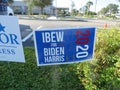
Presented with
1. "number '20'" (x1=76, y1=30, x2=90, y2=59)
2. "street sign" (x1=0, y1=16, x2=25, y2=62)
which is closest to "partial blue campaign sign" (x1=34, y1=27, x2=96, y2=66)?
"number '20'" (x1=76, y1=30, x2=90, y2=59)

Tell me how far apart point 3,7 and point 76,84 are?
6.73m

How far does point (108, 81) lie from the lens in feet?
12.6

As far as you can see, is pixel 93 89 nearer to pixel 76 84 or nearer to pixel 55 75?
pixel 76 84

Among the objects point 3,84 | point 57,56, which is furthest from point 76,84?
point 3,84

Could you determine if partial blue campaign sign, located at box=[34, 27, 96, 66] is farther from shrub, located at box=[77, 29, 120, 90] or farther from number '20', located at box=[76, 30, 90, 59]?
shrub, located at box=[77, 29, 120, 90]

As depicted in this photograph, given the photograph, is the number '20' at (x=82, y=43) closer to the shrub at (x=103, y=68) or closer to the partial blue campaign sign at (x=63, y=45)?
the partial blue campaign sign at (x=63, y=45)

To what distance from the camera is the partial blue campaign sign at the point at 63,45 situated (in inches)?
130

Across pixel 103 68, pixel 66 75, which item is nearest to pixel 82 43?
pixel 66 75

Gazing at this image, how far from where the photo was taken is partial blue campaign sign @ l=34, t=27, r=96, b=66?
330cm

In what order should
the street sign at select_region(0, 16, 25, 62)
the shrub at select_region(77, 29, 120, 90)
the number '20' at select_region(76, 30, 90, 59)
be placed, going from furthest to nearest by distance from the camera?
the shrub at select_region(77, 29, 120, 90) < the street sign at select_region(0, 16, 25, 62) < the number '20' at select_region(76, 30, 90, 59)

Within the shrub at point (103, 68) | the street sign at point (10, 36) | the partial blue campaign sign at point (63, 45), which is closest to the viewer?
the partial blue campaign sign at point (63, 45)

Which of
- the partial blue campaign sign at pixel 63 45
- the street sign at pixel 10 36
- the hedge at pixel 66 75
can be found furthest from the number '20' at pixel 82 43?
the street sign at pixel 10 36

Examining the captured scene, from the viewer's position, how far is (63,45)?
11.3 ft

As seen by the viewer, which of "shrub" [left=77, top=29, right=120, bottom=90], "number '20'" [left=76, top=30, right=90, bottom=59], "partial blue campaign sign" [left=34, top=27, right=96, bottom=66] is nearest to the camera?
"partial blue campaign sign" [left=34, top=27, right=96, bottom=66]
